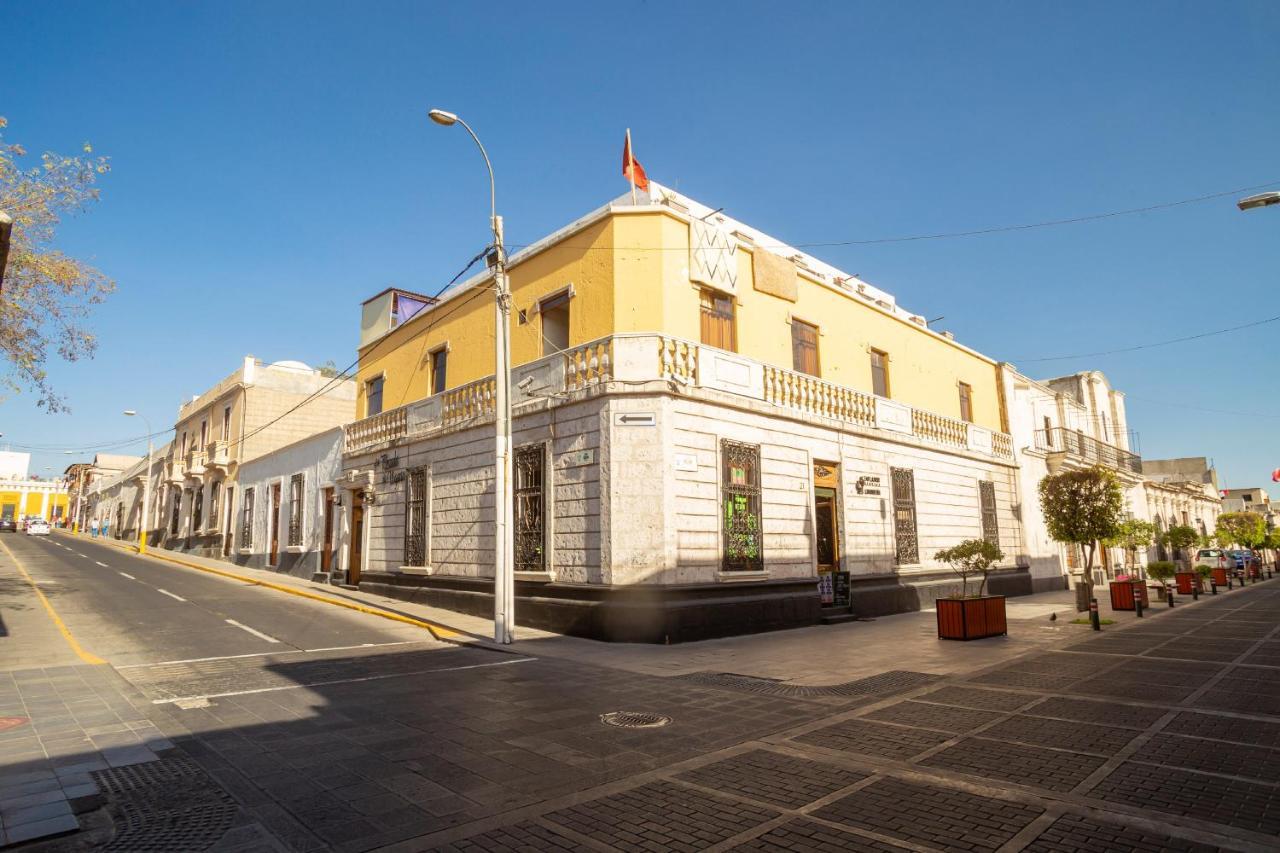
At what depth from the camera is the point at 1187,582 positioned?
24938 millimetres

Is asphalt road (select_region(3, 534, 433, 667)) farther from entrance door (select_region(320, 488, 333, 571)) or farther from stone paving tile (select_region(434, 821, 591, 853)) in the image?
stone paving tile (select_region(434, 821, 591, 853))

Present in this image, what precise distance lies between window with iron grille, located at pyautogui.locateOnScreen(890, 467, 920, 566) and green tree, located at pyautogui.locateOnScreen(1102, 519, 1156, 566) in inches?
182

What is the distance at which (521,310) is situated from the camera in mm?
17125

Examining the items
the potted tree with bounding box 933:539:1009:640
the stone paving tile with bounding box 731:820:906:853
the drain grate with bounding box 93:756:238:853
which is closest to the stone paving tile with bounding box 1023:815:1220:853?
the stone paving tile with bounding box 731:820:906:853

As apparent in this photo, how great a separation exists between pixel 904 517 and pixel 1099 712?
12684 mm

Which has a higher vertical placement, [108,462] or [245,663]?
[108,462]

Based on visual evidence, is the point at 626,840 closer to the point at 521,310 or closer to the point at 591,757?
the point at 591,757

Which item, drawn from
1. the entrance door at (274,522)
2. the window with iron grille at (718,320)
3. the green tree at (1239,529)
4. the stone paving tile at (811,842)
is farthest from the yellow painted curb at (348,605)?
the green tree at (1239,529)

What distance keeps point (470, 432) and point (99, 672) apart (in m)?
9.02

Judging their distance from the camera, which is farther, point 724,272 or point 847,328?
point 847,328

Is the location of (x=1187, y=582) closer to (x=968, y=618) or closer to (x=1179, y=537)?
(x=1179, y=537)

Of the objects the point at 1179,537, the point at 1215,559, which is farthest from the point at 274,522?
the point at 1215,559

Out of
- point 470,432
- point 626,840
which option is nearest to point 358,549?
point 470,432

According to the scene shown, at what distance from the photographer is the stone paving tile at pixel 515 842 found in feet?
13.7
